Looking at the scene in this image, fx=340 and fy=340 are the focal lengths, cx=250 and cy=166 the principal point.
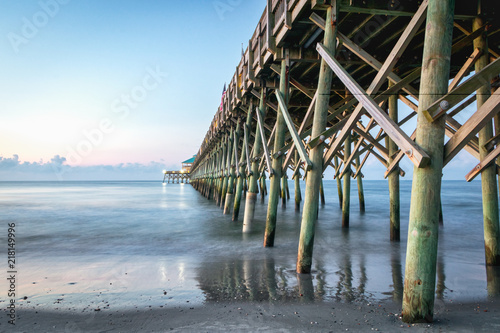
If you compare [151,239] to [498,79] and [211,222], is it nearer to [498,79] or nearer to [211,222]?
[211,222]

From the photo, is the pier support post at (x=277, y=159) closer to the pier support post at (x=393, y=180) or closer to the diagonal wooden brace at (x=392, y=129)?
the pier support post at (x=393, y=180)

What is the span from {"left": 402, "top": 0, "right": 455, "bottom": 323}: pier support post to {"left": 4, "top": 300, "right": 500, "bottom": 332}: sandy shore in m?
0.35

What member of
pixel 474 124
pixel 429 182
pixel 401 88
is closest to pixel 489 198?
pixel 401 88

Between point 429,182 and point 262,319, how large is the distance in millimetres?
2343

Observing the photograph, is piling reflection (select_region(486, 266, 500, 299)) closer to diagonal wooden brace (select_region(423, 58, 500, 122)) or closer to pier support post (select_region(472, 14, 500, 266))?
pier support post (select_region(472, 14, 500, 266))

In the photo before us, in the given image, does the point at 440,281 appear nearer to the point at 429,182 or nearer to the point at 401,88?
the point at 429,182

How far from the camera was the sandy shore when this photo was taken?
361 cm

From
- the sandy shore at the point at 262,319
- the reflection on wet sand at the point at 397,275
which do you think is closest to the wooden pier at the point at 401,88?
the sandy shore at the point at 262,319

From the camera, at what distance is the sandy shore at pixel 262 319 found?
11.9 ft

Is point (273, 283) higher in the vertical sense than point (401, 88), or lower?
lower

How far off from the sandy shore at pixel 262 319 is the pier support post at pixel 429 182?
35 centimetres

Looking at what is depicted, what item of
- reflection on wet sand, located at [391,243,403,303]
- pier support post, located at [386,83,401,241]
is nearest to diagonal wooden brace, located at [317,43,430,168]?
reflection on wet sand, located at [391,243,403,303]

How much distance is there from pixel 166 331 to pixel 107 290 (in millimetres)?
2119

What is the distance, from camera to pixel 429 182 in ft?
10.9
